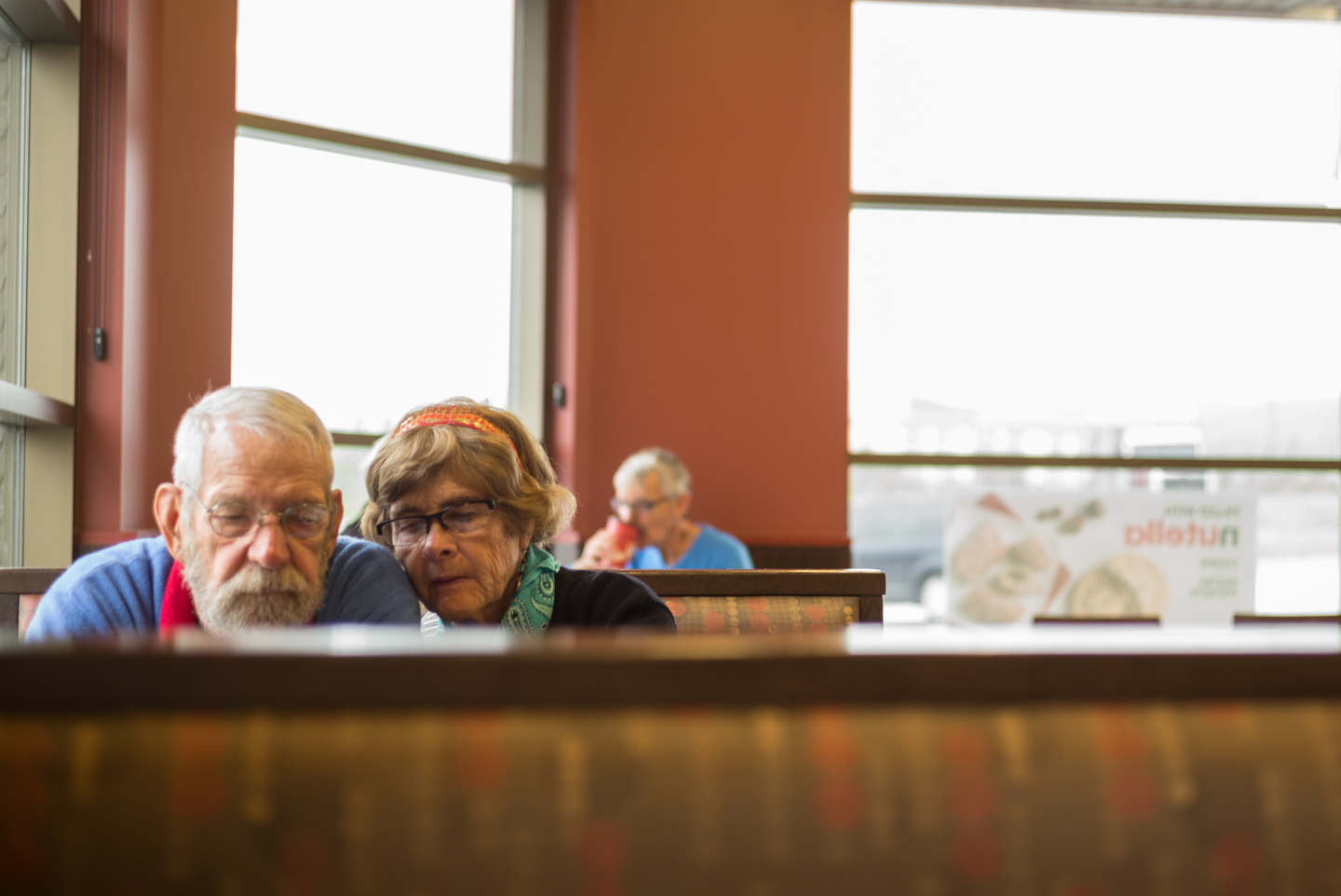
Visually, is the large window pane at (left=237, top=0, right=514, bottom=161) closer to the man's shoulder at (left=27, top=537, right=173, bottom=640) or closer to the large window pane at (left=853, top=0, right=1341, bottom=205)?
the large window pane at (left=853, top=0, right=1341, bottom=205)

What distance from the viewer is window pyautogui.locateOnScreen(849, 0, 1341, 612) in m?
5.21

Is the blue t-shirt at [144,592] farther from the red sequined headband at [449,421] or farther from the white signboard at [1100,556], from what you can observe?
the white signboard at [1100,556]

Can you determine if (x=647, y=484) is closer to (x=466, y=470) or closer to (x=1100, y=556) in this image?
(x=466, y=470)

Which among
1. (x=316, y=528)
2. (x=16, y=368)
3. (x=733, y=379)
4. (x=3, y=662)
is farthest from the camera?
(x=733, y=379)

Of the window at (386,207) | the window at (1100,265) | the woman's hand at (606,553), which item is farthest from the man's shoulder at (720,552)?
the window at (1100,265)

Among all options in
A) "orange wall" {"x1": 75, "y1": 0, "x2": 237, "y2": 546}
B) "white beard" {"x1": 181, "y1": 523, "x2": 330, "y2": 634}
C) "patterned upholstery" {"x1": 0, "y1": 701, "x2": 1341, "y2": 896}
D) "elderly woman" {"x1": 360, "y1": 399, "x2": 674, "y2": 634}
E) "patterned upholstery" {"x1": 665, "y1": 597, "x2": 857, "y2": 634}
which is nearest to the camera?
"patterned upholstery" {"x1": 0, "y1": 701, "x2": 1341, "y2": 896}

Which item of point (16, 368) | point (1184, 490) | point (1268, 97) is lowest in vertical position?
point (1184, 490)

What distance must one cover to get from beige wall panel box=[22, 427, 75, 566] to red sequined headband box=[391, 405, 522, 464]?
212 centimetres

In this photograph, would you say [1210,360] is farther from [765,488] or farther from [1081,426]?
[765,488]

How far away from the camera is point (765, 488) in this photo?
190 inches

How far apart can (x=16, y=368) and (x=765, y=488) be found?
296 cm

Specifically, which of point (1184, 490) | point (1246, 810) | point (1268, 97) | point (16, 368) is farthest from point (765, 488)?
point (1246, 810)

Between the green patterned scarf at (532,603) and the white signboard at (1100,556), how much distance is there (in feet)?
12.5

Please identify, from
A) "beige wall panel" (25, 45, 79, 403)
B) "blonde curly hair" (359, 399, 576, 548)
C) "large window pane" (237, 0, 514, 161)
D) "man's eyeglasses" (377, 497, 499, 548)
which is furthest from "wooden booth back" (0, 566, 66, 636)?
"large window pane" (237, 0, 514, 161)
